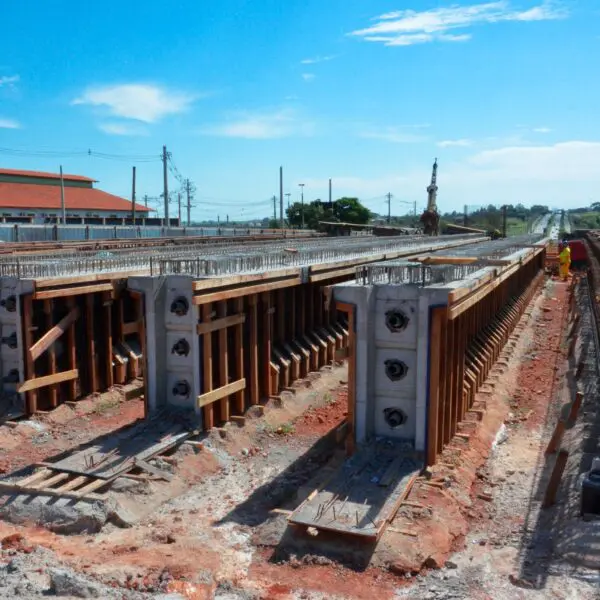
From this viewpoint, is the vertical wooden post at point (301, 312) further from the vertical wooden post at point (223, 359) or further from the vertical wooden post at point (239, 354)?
the vertical wooden post at point (223, 359)

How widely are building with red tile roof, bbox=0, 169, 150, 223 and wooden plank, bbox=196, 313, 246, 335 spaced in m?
51.5

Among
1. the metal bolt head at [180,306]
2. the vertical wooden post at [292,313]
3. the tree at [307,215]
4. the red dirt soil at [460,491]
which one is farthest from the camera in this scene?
the tree at [307,215]

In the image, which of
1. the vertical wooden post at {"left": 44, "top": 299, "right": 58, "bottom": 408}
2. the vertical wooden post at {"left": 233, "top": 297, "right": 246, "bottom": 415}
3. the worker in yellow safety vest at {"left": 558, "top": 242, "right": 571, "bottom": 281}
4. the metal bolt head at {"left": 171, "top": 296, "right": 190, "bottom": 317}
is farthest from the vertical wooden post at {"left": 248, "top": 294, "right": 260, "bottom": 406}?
the worker in yellow safety vest at {"left": 558, "top": 242, "right": 571, "bottom": 281}

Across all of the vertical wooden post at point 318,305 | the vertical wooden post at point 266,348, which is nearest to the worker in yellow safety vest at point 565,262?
the vertical wooden post at point 318,305

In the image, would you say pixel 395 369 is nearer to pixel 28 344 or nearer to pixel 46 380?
pixel 46 380

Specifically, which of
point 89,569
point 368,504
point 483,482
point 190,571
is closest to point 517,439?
point 483,482

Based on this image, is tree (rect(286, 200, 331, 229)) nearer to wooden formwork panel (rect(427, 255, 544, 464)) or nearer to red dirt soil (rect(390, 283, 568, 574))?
wooden formwork panel (rect(427, 255, 544, 464))

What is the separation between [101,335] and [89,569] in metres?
9.55

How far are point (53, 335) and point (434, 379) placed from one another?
9.33 meters

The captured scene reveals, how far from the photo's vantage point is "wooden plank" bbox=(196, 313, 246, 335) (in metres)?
14.2

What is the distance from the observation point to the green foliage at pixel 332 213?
9438 cm

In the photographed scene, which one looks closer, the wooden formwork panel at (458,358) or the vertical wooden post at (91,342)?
the wooden formwork panel at (458,358)

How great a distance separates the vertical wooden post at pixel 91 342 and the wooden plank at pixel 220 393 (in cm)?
459

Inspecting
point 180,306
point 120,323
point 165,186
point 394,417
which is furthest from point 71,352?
point 165,186
